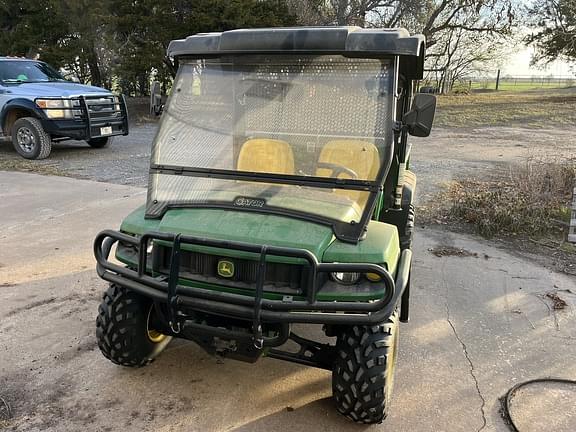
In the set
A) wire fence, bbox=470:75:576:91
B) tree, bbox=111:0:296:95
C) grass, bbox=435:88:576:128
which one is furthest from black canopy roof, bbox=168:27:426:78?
wire fence, bbox=470:75:576:91

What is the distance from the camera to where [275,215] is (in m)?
2.83

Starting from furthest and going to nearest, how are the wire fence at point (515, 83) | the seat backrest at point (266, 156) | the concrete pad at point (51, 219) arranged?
the wire fence at point (515, 83) < the concrete pad at point (51, 219) < the seat backrest at point (266, 156)

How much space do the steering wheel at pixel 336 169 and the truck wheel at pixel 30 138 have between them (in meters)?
8.93

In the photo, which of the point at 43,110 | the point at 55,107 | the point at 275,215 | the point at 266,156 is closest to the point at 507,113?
the point at 55,107

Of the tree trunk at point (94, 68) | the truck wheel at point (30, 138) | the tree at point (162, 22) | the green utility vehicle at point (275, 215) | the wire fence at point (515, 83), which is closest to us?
the green utility vehicle at point (275, 215)

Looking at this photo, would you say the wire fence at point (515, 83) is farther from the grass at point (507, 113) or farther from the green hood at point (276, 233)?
the green hood at point (276, 233)

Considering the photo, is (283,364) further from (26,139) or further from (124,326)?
(26,139)

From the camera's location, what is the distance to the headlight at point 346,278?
2648 mm

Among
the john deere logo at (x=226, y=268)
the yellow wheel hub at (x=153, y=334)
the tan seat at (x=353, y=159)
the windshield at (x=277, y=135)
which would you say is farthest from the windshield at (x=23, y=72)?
the john deere logo at (x=226, y=268)

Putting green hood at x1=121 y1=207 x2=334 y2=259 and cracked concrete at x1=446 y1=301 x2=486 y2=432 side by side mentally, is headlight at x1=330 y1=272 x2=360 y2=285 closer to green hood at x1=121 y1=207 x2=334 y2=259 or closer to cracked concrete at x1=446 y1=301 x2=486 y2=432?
green hood at x1=121 y1=207 x2=334 y2=259

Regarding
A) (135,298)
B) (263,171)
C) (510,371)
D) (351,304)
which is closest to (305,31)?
(263,171)

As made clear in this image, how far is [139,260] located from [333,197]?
113 cm

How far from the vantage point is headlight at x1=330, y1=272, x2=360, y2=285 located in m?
2.65

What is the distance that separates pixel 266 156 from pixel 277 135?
0.15 meters
